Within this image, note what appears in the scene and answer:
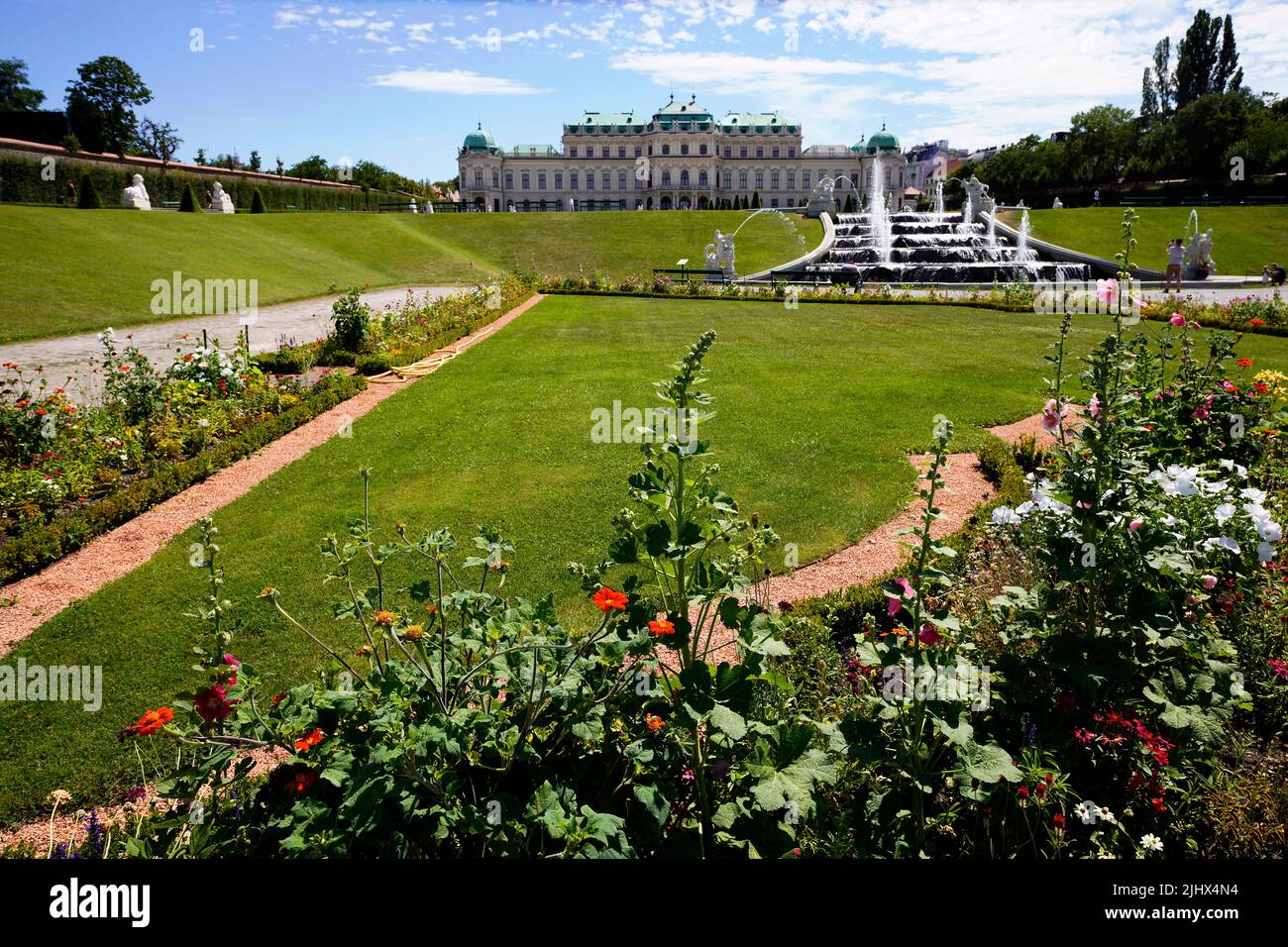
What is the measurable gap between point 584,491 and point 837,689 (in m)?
4.15

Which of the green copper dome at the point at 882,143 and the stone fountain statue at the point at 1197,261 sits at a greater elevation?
the green copper dome at the point at 882,143

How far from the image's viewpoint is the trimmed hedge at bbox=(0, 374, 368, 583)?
6586 mm

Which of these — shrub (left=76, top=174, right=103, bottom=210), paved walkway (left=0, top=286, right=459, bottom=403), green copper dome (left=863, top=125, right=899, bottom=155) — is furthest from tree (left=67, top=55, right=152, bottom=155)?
green copper dome (left=863, top=125, right=899, bottom=155)

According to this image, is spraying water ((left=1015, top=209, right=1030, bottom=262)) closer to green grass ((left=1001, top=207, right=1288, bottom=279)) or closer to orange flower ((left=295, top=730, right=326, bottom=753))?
green grass ((left=1001, top=207, right=1288, bottom=279))

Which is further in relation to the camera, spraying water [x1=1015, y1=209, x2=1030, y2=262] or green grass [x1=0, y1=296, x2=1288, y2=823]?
spraying water [x1=1015, y1=209, x2=1030, y2=262]

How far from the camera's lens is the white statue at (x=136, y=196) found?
37.3 m

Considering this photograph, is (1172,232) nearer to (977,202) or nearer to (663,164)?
(977,202)

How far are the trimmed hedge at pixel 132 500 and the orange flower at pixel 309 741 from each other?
18.9 ft

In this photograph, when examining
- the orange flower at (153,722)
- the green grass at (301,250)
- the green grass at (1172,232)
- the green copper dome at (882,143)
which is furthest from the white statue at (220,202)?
the green copper dome at (882,143)

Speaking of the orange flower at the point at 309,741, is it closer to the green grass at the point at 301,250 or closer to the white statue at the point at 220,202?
the green grass at the point at 301,250

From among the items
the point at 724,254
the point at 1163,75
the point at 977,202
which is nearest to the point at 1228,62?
the point at 1163,75

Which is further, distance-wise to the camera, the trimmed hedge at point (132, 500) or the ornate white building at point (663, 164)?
the ornate white building at point (663, 164)

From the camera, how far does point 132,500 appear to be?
766 centimetres

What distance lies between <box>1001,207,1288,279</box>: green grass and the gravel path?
38172 millimetres
